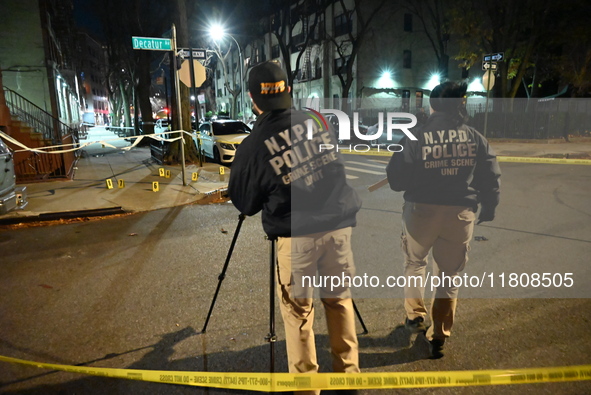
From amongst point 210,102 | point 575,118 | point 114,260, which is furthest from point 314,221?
point 210,102

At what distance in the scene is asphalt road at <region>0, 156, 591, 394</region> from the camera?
3.06 metres

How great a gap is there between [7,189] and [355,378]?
6.61 m

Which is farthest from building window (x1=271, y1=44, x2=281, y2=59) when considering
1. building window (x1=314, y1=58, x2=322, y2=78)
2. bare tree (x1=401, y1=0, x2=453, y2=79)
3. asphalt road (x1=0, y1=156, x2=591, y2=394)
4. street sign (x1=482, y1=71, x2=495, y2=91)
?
asphalt road (x1=0, y1=156, x2=591, y2=394)

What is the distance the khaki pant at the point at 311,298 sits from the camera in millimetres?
2484

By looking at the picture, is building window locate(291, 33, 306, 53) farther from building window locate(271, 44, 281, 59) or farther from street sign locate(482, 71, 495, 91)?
street sign locate(482, 71, 495, 91)

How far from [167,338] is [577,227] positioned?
6.10m

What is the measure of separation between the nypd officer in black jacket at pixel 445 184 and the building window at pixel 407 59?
34325 mm

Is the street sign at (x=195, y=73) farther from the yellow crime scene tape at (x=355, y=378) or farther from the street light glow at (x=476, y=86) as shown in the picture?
the street light glow at (x=476, y=86)

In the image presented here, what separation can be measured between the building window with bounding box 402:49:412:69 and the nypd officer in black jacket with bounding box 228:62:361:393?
35.1 m

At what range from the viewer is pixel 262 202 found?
251 centimetres

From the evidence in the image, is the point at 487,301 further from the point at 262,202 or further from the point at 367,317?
the point at 262,202

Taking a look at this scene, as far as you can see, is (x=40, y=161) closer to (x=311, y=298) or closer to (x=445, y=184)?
(x=311, y=298)

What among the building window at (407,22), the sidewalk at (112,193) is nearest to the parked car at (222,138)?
the sidewalk at (112,193)

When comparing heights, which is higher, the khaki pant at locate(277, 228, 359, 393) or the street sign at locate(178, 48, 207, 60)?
the street sign at locate(178, 48, 207, 60)
